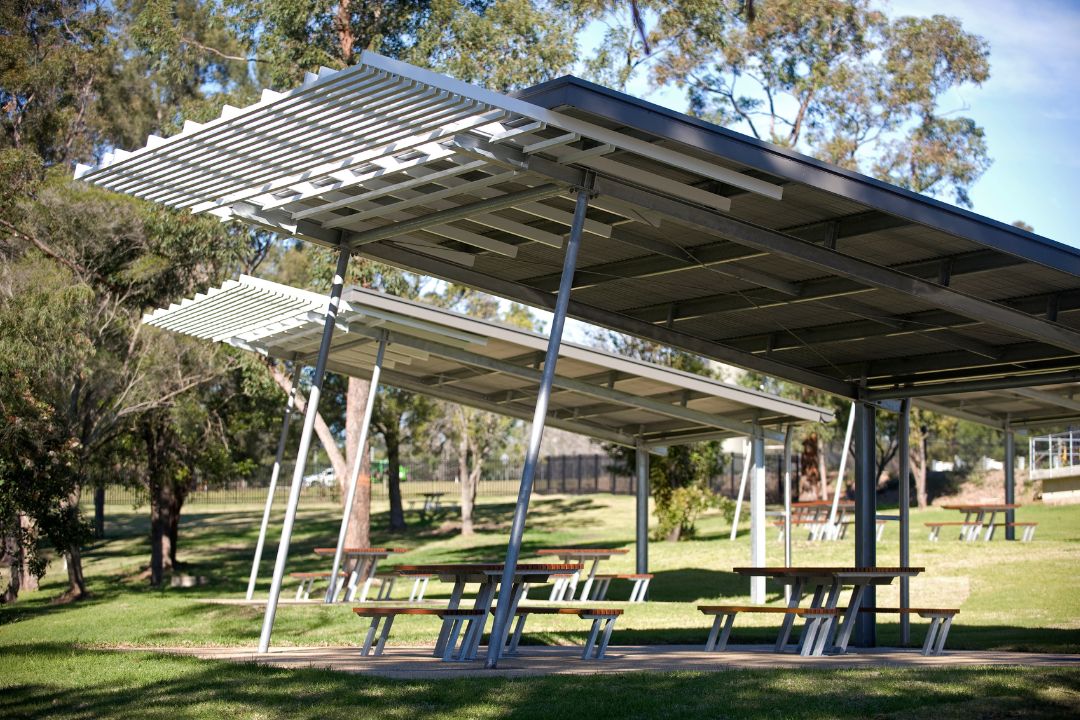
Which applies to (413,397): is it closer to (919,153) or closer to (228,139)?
(919,153)

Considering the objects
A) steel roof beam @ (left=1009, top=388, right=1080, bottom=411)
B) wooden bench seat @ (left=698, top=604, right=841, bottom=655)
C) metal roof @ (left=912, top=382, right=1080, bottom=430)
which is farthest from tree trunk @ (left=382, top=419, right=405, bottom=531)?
wooden bench seat @ (left=698, top=604, right=841, bottom=655)

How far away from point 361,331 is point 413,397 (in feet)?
71.0

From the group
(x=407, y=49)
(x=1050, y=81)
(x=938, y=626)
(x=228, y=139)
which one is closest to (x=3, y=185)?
(x=407, y=49)

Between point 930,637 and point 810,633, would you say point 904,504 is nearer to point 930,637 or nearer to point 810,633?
point 930,637

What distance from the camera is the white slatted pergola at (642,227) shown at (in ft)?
26.2

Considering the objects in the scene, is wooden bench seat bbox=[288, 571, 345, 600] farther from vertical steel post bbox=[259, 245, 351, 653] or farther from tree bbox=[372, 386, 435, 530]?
tree bbox=[372, 386, 435, 530]

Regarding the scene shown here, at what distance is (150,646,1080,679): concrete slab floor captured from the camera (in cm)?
842

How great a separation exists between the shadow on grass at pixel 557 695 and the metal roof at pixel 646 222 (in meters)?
3.43

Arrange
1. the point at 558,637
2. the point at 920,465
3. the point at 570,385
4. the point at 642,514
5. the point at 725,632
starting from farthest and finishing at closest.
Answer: the point at 920,465, the point at 642,514, the point at 570,385, the point at 558,637, the point at 725,632

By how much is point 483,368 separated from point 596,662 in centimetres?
709

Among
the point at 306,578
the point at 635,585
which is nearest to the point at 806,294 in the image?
the point at 635,585

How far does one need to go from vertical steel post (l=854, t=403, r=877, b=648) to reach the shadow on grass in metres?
4.27

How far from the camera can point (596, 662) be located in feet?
30.6

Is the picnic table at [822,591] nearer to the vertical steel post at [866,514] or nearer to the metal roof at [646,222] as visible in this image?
the vertical steel post at [866,514]
